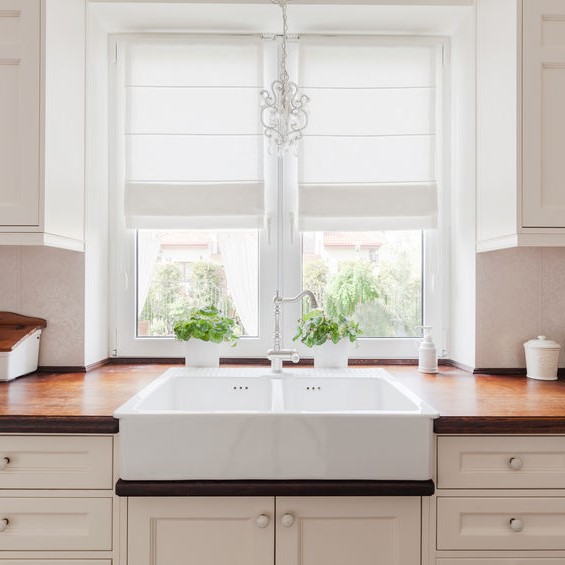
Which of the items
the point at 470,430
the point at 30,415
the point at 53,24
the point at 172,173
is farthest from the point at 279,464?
the point at 53,24

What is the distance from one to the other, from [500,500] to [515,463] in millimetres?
109

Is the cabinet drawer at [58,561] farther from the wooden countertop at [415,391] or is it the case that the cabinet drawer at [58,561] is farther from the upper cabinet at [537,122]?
the upper cabinet at [537,122]

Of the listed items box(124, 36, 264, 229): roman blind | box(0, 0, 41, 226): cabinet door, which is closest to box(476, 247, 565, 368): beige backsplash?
box(124, 36, 264, 229): roman blind

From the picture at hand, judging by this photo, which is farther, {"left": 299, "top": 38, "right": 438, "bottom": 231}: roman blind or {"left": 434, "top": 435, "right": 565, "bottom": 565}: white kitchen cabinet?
{"left": 299, "top": 38, "right": 438, "bottom": 231}: roman blind

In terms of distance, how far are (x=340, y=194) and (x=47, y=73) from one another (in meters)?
1.17

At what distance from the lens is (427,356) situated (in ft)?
6.45

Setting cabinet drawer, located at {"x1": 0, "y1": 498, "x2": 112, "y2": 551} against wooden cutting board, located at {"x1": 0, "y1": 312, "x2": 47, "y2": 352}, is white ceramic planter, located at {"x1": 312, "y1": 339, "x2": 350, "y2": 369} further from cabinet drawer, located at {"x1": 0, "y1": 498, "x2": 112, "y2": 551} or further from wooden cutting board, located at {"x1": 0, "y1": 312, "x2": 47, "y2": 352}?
wooden cutting board, located at {"x1": 0, "y1": 312, "x2": 47, "y2": 352}

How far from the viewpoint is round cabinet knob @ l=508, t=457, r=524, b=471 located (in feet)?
4.38

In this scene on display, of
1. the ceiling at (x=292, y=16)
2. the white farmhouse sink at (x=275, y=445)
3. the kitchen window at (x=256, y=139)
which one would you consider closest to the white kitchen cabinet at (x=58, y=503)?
the white farmhouse sink at (x=275, y=445)

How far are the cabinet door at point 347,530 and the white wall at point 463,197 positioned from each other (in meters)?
0.85

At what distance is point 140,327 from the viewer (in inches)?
85.1

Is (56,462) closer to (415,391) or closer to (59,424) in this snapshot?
(59,424)

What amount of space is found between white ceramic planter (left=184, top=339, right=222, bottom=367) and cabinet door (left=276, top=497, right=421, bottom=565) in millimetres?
800

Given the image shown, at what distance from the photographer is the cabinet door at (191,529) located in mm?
1304
